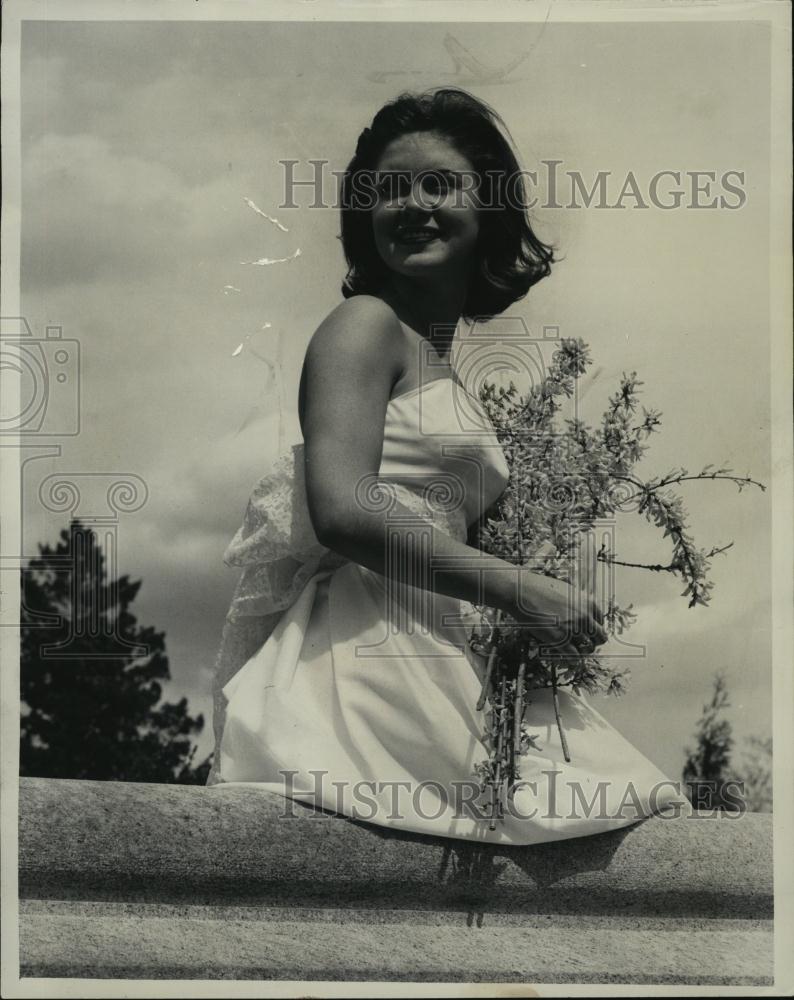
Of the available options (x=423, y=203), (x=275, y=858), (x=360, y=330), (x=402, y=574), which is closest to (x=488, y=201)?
(x=423, y=203)

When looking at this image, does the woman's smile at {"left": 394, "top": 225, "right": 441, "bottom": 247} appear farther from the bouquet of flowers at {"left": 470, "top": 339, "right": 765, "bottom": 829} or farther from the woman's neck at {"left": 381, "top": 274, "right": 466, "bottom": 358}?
the bouquet of flowers at {"left": 470, "top": 339, "right": 765, "bottom": 829}

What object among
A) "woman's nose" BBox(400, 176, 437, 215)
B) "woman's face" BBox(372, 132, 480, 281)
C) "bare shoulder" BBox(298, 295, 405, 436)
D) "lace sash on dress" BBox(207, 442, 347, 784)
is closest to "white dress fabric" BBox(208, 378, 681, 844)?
"lace sash on dress" BBox(207, 442, 347, 784)

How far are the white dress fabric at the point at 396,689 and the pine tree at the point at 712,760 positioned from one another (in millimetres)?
441

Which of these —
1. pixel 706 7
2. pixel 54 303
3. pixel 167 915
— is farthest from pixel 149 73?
pixel 167 915

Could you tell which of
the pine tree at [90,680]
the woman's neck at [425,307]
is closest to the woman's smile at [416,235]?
the woman's neck at [425,307]

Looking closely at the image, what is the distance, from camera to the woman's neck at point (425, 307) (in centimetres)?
423

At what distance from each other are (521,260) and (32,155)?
151 centimetres

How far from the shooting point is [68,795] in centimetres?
379

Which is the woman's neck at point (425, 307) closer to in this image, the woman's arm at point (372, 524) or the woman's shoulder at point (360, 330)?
the woman's shoulder at point (360, 330)

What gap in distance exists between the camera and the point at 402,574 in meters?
3.92

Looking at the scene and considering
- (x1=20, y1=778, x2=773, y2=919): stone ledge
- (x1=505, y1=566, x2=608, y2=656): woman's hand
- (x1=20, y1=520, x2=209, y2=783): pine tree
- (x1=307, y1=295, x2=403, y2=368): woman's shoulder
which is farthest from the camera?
(x1=20, y1=520, x2=209, y2=783): pine tree

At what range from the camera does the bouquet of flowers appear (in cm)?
398

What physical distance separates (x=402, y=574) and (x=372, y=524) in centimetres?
18

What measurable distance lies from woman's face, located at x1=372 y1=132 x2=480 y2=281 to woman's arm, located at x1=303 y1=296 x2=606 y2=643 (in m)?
0.35
